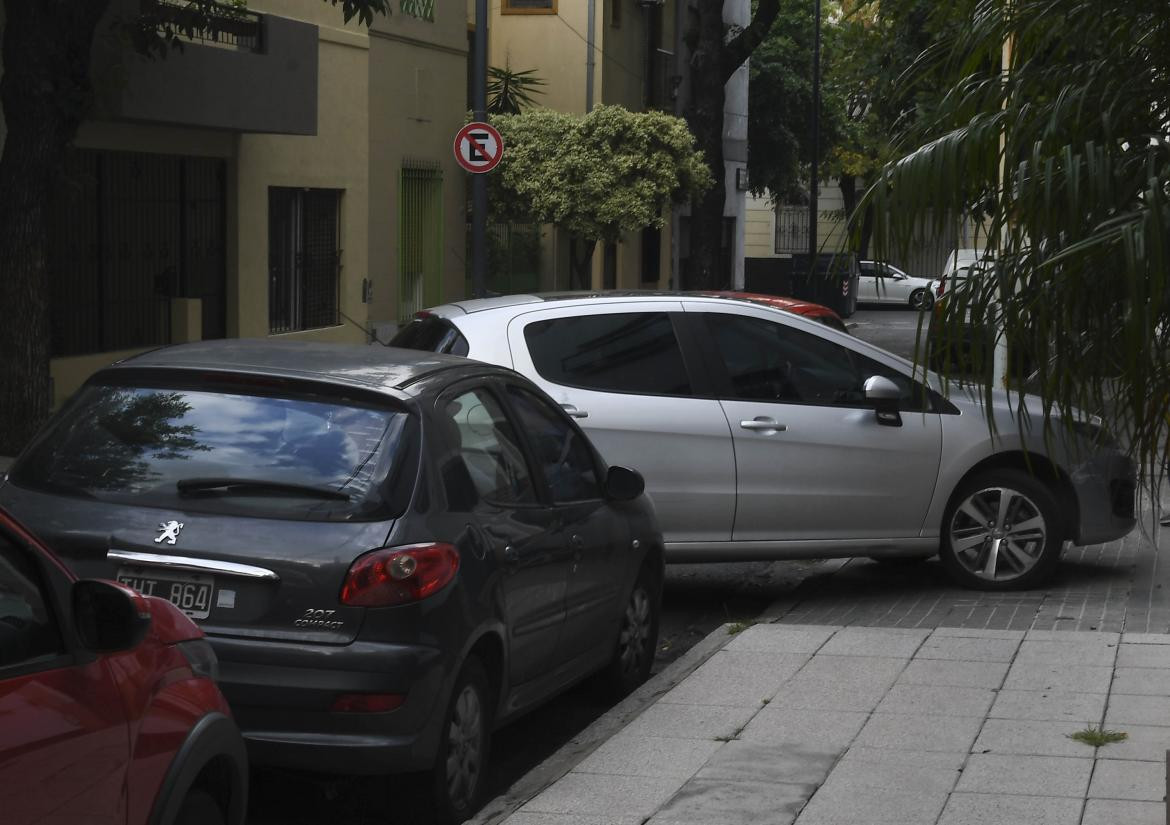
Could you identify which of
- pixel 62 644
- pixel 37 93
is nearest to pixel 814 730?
pixel 62 644

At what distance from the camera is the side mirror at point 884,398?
941 centimetres

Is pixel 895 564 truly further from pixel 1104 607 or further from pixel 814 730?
pixel 814 730

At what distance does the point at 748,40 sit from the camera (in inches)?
1168

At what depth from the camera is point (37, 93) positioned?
14.2m

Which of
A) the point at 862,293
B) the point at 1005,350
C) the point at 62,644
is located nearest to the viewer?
the point at 62,644

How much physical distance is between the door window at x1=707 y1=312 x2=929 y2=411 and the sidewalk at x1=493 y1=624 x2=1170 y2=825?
153cm

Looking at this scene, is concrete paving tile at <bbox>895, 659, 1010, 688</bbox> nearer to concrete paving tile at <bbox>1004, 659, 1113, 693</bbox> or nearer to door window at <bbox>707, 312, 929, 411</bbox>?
concrete paving tile at <bbox>1004, 659, 1113, 693</bbox>

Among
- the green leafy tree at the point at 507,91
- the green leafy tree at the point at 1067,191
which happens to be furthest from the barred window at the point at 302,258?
the green leafy tree at the point at 1067,191

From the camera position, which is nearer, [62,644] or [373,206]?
[62,644]

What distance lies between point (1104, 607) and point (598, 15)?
84.4 ft

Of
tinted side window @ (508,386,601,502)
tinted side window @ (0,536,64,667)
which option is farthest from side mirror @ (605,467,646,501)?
tinted side window @ (0,536,64,667)

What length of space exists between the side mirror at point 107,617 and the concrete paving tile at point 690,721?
126 inches

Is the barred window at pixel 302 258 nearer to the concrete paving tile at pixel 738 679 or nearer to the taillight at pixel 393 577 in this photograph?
the concrete paving tile at pixel 738 679

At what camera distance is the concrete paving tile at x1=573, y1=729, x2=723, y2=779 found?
615 centimetres
